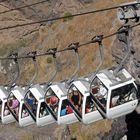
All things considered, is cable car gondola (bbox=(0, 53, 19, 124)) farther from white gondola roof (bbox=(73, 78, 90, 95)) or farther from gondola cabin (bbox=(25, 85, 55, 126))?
white gondola roof (bbox=(73, 78, 90, 95))

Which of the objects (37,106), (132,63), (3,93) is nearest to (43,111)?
(37,106)

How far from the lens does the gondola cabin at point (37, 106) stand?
32062 millimetres

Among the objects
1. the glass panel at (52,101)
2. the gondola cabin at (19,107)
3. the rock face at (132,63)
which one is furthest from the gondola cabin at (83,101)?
the rock face at (132,63)

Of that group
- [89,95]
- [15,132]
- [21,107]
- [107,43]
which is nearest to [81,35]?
[107,43]

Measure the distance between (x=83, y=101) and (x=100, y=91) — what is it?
3.69ft

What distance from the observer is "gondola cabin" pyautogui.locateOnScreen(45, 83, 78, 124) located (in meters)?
30.7

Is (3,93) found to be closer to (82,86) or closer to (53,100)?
(53,100)

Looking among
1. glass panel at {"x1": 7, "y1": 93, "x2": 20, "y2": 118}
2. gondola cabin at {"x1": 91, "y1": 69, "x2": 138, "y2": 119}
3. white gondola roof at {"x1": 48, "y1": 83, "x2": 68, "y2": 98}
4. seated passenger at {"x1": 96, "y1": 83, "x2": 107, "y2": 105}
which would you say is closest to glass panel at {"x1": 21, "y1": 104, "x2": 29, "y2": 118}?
glass panel at {"x1": 7, "y1": 93, "x2": 20, "y2": 118}

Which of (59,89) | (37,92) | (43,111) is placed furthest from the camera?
(43,111)

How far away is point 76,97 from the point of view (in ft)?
97.7

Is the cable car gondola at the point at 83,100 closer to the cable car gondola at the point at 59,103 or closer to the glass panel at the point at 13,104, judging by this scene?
the cable car gondola at the point at 59,103

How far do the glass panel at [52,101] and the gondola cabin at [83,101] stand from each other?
56.2 inches

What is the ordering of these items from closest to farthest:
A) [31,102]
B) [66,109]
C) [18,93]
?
[66,109] → [31,102] → [18,93]

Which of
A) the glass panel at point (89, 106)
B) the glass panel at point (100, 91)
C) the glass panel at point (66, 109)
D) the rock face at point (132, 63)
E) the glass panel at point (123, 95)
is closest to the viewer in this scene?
the glass panel at point (123, 95)
